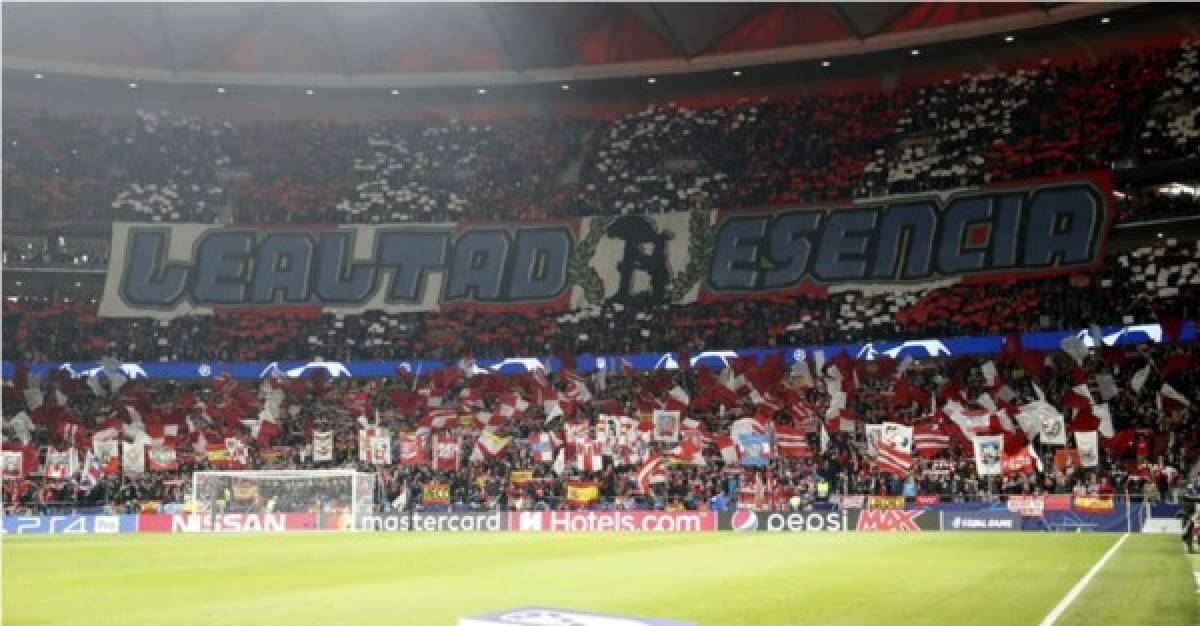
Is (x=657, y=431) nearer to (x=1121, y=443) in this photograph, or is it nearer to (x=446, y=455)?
(x=446, y=455)

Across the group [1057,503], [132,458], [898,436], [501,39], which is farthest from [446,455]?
[501,39]

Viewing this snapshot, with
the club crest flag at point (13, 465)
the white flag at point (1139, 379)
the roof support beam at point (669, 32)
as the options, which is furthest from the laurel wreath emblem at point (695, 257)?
the club crest flag at point (13, 465)

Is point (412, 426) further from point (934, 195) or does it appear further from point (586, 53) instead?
point (934, 195)

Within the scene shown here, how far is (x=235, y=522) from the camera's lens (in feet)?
134

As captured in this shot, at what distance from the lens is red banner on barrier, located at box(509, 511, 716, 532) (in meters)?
38.1

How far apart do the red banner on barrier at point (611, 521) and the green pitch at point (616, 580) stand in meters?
6.44

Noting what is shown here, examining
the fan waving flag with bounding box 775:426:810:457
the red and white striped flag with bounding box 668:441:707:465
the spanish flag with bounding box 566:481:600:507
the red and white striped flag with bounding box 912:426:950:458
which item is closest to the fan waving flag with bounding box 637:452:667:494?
the red and white striped flag with bounding box 668:441:707:465

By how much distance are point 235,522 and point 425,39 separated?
24.1m

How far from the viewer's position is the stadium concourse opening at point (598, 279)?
38125 mm

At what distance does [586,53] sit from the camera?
2184 inches

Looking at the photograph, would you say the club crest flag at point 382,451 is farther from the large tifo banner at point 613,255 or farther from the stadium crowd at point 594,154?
the stadium crowd at point 594,154

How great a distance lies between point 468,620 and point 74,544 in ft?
93.5

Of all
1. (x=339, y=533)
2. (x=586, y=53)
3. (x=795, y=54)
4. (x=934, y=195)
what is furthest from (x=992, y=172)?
(x=339, y=533)

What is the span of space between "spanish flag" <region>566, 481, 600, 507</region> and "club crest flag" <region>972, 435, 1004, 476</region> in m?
11.7
